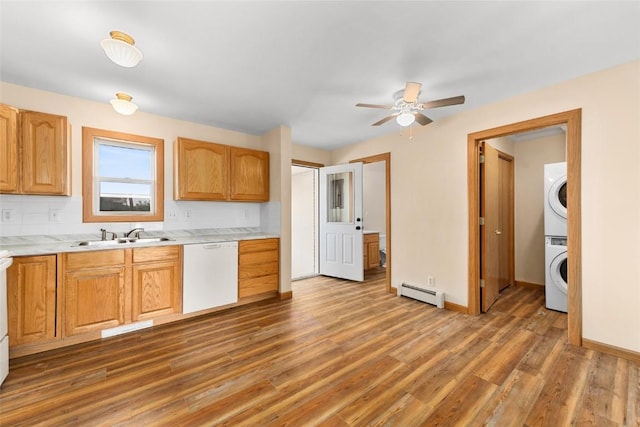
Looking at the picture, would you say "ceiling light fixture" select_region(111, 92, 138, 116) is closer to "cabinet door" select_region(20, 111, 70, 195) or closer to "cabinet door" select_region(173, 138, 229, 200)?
"cabinet door" select_region(20, 111, 70, 195)

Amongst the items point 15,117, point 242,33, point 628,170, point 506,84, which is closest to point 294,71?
point 242,33

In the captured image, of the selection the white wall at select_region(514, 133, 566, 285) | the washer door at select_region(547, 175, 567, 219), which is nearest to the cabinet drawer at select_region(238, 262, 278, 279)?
the washer door at select_region(547, 175, 567, 219)

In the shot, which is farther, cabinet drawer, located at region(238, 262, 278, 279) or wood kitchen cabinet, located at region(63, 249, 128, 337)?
cabinet drawer, located at region(238, 262, 278, 279)

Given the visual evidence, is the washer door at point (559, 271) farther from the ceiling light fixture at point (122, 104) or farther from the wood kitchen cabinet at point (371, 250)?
the ceiling light fixture at point (122, 104)

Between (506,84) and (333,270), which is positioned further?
(333,270)

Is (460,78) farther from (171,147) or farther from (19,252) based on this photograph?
(19,252)

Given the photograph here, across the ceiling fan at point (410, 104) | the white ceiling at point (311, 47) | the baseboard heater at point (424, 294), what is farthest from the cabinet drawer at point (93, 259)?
the baseboard heater at point (424, 294)

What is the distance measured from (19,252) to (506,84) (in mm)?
4540

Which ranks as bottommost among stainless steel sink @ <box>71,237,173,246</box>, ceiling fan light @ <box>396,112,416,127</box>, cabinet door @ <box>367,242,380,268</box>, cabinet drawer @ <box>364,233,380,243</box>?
cabinet door @ <box>367,242,380,268</box>

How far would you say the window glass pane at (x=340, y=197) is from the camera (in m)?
4.66

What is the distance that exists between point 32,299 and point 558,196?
559 cm

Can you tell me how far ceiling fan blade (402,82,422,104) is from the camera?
1.99 meters

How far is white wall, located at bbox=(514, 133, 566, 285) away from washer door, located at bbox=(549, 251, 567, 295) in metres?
0.94

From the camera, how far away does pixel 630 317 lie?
2.12 metres
